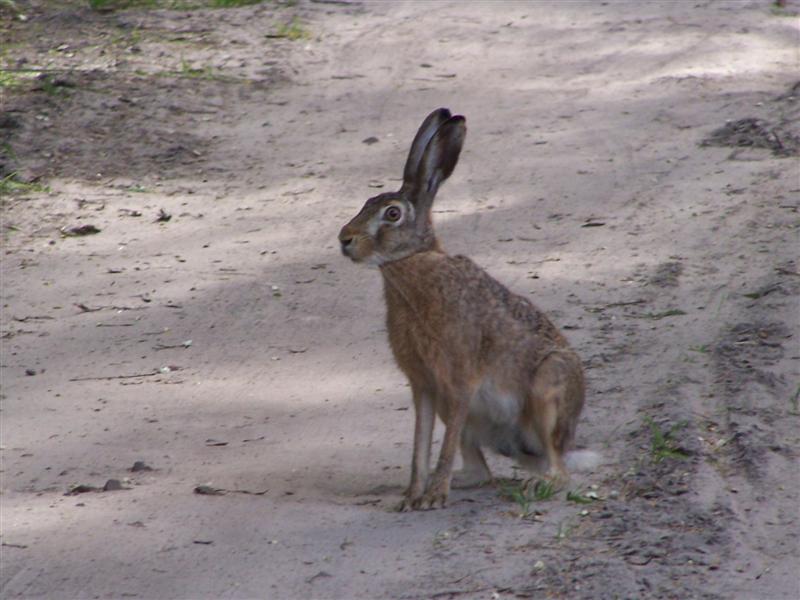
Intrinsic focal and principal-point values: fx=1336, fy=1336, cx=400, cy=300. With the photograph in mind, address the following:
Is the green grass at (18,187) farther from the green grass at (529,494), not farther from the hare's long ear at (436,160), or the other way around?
the green grass at (529,494)

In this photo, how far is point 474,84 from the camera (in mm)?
10859

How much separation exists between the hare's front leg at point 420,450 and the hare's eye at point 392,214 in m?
0.73

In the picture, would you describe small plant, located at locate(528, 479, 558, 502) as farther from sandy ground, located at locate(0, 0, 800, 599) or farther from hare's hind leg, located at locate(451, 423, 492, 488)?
hare's hind leg, located at locate(451, 423, 492, 488)

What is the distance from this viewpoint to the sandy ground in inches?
196

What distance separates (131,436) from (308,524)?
144cm

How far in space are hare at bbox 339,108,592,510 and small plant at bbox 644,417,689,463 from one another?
1.12 feet

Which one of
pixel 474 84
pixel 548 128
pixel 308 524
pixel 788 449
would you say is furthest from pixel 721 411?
pixel 474 84

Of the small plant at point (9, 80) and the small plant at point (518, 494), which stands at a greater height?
the small plant at point (9, 80)

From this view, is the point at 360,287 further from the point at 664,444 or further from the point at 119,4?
the point at 119,4

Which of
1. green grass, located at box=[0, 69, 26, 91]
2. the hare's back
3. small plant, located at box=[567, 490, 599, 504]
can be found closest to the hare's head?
the hare's back

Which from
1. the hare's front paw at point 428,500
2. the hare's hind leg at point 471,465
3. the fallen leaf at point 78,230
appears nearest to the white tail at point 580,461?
the hare's hind leg at point 471,465

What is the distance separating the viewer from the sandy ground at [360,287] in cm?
498

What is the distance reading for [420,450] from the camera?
5.48 meters

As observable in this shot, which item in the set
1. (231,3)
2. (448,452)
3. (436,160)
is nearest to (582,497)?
(448,452)
